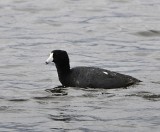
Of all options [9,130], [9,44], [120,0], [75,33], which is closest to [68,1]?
[120,0]

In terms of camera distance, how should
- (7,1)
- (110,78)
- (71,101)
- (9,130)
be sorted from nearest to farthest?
(9,130), (71,101), (110,78), (7,1)

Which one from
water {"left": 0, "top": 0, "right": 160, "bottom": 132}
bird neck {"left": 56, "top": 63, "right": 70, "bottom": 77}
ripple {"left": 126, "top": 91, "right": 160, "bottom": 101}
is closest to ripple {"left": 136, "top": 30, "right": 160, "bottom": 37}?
water {"left": 0, "top": 0, "right": 160, "bottom": 132}

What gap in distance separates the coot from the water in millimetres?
191

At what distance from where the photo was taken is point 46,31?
2016 cm

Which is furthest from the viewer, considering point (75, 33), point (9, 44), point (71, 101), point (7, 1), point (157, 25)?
point (7, 1)

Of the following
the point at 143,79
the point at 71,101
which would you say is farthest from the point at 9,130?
the point at 143,79

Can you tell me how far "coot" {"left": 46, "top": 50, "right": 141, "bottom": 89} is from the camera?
1345 cm

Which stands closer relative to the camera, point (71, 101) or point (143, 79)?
point (71, 101)

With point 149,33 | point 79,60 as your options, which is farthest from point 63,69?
point 149,33

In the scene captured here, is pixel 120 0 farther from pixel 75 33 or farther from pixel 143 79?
pixel 143 79

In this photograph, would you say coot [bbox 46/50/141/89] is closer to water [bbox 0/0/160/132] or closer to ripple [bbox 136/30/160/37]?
water [bbox 0/0/160/132]

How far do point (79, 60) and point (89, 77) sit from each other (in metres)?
2.99

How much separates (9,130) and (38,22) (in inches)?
428

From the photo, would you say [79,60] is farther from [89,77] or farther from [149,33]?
[149,33]
